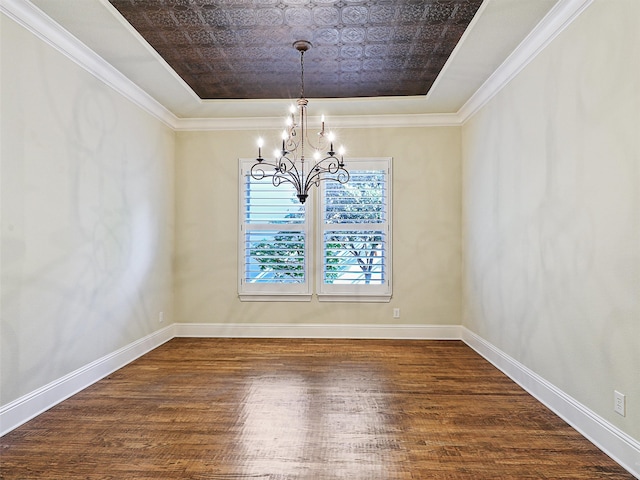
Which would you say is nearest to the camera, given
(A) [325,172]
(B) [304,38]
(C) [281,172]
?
(B) [304,38]

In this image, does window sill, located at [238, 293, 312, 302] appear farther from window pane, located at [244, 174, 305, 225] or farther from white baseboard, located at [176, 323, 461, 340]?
window pane, located at [244, 174, 305, 225]

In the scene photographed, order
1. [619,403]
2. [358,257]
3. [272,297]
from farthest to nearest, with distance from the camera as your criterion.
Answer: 1. [272,297]
2. [358,257]
3. [619,403]

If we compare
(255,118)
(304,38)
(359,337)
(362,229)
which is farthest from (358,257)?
(304,38)

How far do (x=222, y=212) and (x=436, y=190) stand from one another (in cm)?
277

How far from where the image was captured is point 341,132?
17.3 feet

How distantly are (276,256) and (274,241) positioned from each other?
19cm

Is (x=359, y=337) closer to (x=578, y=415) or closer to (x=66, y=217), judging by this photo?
(x=578, y=415)

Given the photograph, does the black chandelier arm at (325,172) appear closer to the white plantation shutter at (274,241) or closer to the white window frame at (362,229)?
the white window frame at (362,229)

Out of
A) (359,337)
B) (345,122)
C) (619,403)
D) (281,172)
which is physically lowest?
(359,337)

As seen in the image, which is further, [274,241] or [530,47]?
[274,241]

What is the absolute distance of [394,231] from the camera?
5254mm

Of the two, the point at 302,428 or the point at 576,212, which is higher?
the point at 576,212

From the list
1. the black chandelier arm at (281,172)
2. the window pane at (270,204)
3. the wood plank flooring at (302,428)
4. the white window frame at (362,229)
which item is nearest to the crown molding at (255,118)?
the white window frame at (362,229)

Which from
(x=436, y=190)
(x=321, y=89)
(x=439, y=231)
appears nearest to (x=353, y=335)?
(x=439, y=231)
